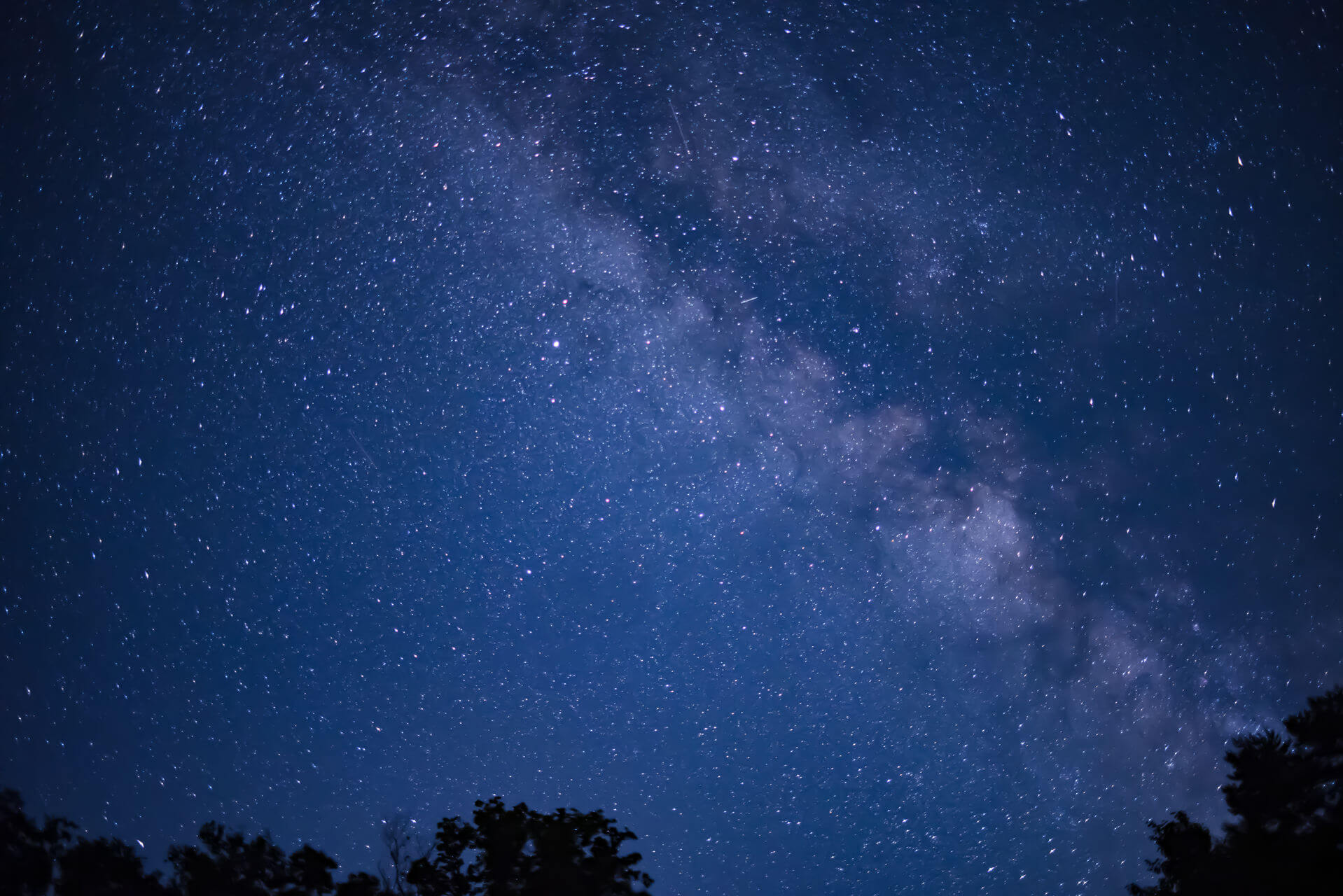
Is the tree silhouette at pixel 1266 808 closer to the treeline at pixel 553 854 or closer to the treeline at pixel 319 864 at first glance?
the treeline at pixel 553 854

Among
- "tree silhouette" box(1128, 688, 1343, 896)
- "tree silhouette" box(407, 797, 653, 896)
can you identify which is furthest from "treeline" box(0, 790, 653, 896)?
"tree silhouette" box(1128, 688, 1343, 896)

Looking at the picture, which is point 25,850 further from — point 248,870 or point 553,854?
point 553,854

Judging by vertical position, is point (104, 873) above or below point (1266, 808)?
above

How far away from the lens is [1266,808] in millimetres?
11188

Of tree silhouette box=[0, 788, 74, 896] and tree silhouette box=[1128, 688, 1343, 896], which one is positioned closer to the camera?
tree silhouette box=[1128, 688, 1343, 896]

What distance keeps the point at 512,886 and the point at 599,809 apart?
1.80 meters

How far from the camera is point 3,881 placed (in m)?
12.9

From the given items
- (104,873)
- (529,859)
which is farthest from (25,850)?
(529,859)

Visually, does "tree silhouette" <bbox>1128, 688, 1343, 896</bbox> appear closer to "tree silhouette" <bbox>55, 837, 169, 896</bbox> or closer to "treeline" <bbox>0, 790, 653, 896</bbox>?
"treeline" <bbox>0, 790, 653, 896</bbox>

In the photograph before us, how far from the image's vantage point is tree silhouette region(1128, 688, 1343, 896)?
33.1 ft

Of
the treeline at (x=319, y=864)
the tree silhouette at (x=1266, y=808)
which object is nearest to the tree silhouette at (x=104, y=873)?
the treeline at (x=319, y=864)

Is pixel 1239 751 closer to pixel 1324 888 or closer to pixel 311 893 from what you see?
pixel 1324 888

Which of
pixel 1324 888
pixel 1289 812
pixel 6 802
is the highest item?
pixel 6 802

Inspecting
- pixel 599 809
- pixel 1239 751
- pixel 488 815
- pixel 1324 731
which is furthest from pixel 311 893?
pixel 1324 731
